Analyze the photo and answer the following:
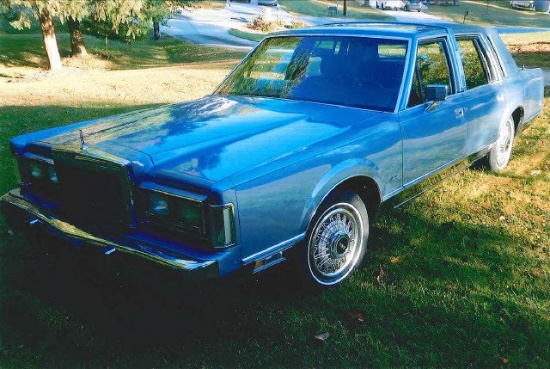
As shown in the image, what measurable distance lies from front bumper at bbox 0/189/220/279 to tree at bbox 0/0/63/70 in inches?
443

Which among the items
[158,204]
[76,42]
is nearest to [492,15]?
[76,42]

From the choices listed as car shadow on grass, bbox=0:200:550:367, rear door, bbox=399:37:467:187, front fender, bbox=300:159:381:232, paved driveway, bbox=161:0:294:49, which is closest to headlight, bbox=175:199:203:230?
car shadow on grass, bbox=0:200:550:367

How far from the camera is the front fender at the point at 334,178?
111 inches

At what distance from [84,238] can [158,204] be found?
477 millimetres

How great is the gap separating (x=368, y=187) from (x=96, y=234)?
6.00ft

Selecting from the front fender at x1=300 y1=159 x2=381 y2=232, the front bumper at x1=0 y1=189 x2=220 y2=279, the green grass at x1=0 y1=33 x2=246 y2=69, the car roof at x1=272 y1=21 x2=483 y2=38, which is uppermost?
the car roof at x1=272 y1=21 x2=483 y2=38

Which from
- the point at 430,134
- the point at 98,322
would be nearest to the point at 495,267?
the point at 430,134

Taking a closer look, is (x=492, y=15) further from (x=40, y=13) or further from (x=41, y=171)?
(x=41, y=171)

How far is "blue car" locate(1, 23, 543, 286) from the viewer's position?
8.30 feet

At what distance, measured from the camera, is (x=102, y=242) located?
262 cm

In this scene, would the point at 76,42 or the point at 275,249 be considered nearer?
the point at 275,249

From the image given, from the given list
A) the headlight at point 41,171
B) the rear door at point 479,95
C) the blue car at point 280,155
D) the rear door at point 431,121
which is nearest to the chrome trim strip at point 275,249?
the blue car at point 280,155

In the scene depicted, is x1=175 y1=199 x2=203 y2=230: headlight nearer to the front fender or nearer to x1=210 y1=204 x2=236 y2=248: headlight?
x1=210 y1=204 x2=236 y2=248: headlight

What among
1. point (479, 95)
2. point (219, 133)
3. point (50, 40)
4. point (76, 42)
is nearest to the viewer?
point (219, 133)
